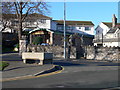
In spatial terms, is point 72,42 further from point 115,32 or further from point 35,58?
point 115,32

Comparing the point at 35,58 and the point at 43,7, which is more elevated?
the point at 43,7

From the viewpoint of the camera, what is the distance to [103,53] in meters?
30.0

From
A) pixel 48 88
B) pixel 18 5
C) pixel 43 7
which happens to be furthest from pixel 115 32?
pixel 48 88

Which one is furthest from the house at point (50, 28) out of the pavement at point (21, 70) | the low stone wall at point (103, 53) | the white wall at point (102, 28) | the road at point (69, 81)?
the road at point (69, 81)

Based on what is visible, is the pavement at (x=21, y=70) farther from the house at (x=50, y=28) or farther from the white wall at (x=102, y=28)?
the white wall at (x=102, y=28)

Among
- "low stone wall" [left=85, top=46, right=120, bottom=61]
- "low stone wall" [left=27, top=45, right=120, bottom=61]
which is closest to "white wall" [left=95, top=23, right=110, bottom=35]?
"low stone wall" [left=27, top=45, right=120, bottom=61]

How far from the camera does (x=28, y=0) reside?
38844 mm

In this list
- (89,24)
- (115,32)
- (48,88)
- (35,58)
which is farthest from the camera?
(89,24)

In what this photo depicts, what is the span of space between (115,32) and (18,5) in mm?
24579

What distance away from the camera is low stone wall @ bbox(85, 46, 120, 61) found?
2902cm

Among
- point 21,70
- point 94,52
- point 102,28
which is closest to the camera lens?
point 21,70

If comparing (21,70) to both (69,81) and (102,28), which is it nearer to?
(69,81)

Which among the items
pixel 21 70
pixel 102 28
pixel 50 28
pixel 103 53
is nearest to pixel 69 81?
pixel 21 70

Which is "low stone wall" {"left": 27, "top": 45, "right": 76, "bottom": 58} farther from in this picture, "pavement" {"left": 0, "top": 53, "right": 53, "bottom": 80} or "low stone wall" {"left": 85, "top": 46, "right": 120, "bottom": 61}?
"pavement" {"left": 0, "top": 53, "right": 53, "bottom": 80}
